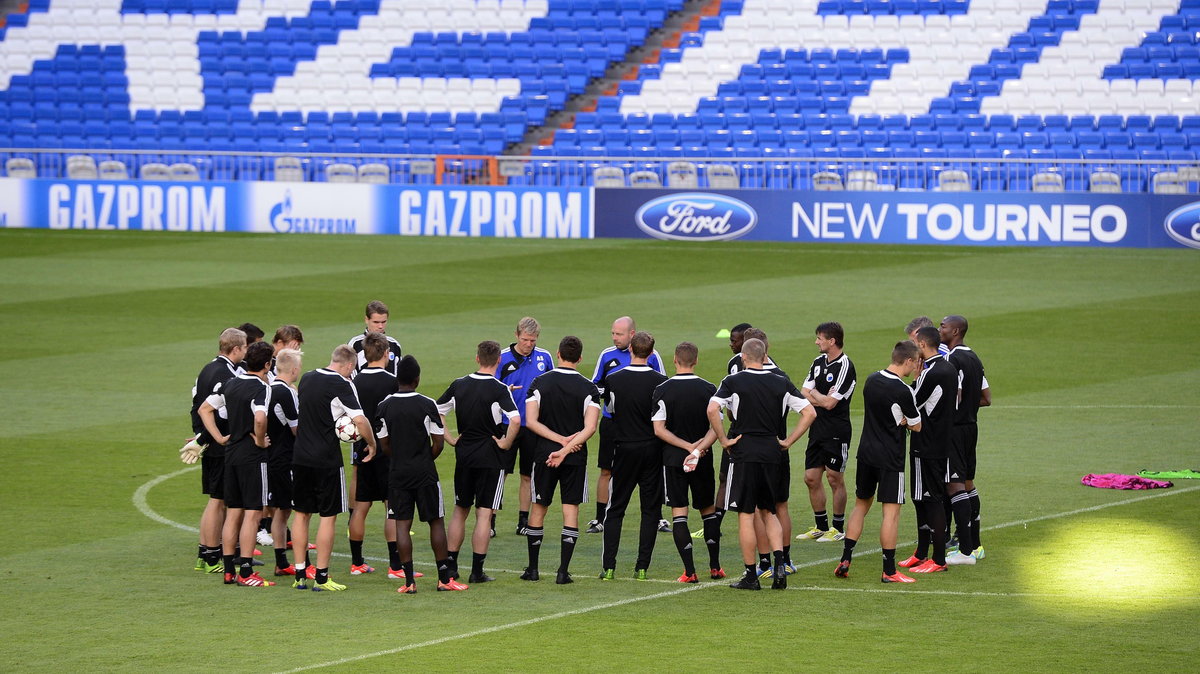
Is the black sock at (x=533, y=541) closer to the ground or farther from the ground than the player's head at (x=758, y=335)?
closer to the ground

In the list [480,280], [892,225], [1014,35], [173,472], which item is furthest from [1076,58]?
[173,472]

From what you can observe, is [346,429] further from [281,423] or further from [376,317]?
[376,317]

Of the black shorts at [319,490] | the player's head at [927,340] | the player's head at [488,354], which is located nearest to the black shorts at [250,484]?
the black shorts at [319,490]

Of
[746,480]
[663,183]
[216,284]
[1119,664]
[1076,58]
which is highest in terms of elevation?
[1076,58]

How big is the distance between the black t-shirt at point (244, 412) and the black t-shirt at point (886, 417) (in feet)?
14.5

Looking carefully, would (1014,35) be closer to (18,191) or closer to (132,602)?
(18,191)

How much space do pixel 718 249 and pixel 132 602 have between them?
24607mm

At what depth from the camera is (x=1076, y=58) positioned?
39.4 metres

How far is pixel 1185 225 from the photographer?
108 ft

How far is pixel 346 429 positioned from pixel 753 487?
2.92m

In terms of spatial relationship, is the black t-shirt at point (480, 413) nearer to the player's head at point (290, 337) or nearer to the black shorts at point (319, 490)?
the black shorts at point (319, 490)

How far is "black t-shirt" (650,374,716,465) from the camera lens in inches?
473

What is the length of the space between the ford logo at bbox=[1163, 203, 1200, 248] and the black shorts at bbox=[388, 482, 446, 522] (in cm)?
2476

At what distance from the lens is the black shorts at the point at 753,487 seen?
11.8 m
